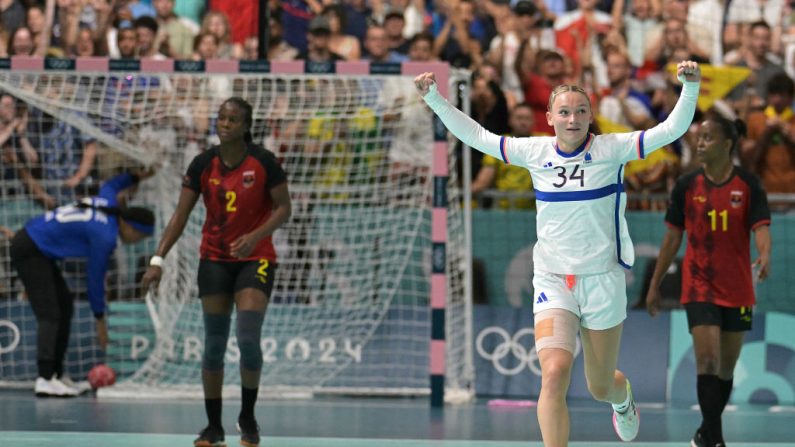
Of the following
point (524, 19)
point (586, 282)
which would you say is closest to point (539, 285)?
point (586, 282)

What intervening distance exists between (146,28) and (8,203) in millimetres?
2521

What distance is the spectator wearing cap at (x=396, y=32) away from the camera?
1425cm

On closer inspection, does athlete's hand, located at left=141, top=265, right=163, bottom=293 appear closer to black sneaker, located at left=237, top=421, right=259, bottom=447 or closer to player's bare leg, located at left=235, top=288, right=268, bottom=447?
player's bare leg, located at left=235, top=288, right=268, bottom=447

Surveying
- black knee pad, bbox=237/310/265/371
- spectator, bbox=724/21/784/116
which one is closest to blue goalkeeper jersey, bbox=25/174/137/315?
black knee pad, bbox=237/310/265/371

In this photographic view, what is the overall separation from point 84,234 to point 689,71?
6.86 m

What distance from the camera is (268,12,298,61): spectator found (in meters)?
14.2

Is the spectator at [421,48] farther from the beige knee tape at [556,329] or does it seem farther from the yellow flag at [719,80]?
the beige knee tape at [556,329]

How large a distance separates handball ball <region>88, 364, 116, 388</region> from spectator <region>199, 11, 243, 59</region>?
377cm

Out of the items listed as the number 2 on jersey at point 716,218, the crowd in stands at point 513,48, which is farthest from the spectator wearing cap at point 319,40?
the number 2 on jersey at point 716,218

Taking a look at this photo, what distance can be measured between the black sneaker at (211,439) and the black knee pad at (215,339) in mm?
424

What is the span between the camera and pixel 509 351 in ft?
40.9

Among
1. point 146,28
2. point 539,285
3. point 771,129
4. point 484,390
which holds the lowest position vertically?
point 484,390

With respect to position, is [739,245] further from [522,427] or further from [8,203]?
[8,203]

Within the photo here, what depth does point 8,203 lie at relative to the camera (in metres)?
12.6
